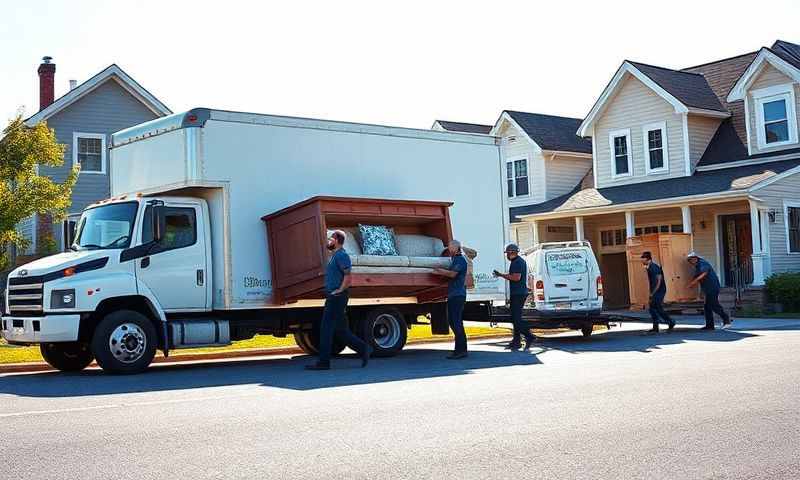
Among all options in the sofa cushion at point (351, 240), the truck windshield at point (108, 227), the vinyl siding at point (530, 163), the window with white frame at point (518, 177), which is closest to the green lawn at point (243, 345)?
the truck windshield at point (108, 227)

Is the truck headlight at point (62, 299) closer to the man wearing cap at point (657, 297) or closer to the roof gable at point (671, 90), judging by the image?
the man wearing cap at point (657, 297)

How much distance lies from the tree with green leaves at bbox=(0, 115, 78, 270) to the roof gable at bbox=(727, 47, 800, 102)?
2057 cm

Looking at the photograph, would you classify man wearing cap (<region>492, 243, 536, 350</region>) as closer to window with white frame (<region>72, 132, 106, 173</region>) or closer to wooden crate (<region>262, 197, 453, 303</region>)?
wooden crate (<region>262, 197, 453, 303</region>)

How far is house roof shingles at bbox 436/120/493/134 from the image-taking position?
40.6m

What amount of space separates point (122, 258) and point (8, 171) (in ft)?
39.6

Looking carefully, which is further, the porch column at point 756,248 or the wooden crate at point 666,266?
the porch column at point 756,248

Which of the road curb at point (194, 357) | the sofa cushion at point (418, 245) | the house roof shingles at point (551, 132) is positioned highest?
the house roof shingles at point (551, 132)

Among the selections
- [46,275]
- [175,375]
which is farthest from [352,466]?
[46,275]

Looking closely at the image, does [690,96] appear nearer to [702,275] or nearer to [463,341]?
[702,275]

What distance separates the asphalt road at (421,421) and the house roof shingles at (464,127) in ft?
90.7

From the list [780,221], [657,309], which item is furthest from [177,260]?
[780,221]

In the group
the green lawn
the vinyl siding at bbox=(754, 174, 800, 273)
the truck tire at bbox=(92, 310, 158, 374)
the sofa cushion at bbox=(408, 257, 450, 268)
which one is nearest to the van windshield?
the green lawn

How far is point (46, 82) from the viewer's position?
33.7 m

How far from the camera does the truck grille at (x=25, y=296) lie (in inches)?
513
